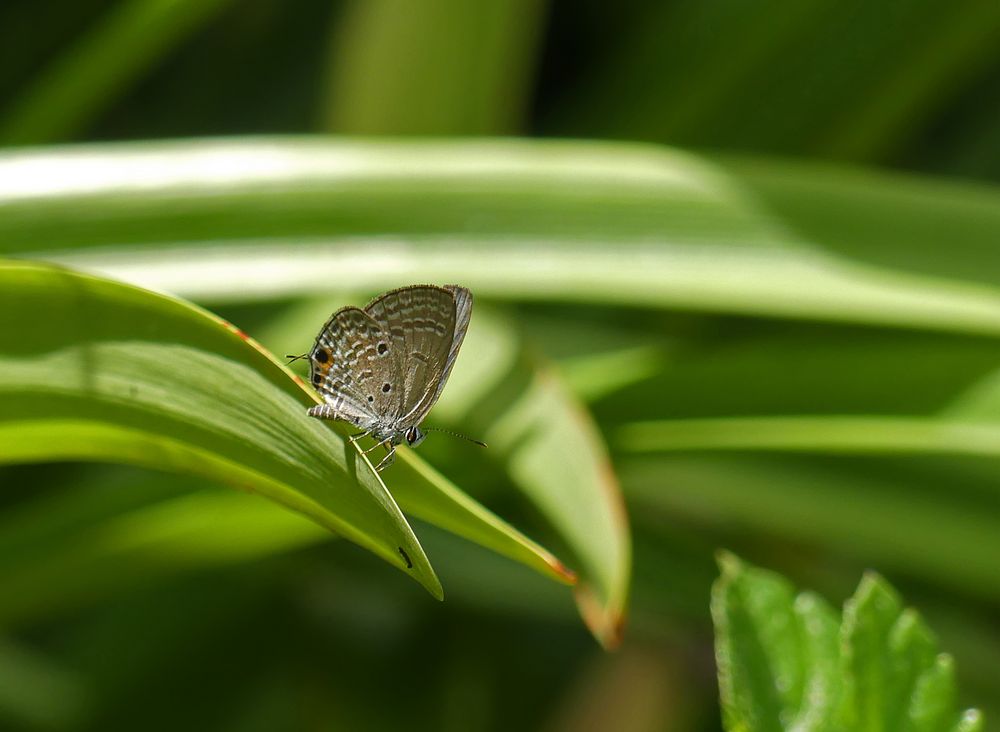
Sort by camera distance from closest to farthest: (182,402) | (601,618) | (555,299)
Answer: (182,402)
(601,618)
(555,299)

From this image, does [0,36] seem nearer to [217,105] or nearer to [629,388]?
[217,105]

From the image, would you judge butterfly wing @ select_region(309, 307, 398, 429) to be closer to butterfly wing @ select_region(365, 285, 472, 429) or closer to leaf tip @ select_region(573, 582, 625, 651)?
butterfly wing @ select_region(365, 285, 472, 429)

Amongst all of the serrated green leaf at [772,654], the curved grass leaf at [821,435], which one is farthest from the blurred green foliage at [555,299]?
the serrated green leaf at [772,654]

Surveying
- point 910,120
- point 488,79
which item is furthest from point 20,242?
point 910,120

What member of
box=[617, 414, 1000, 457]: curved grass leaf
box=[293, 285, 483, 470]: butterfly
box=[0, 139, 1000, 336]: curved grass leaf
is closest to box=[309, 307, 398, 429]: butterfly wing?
box=[293, 285, 483, 470]: butterfly

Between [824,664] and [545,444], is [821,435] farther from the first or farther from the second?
[824,664]

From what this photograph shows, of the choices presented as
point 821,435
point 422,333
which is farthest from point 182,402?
point 821,435

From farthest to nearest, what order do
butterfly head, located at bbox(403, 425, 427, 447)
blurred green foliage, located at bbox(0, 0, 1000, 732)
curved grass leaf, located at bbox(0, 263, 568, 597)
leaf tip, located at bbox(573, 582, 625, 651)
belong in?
1. blurred green foliage, located at bbox(0, 0, 1000, 732)
2. butterfly head, located at bbox(403, 425, 427, 447)
3. leaf tip, located at bbox(573, 582, 625, 651)
4. curved grass leaf, located at bbox(0, 263, 568, 597)

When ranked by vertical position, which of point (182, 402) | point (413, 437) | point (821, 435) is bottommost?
point (182, 402)

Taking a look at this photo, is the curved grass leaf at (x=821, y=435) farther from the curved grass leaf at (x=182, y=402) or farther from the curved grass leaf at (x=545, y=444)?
the curved grass leaf at (x=182, y=402)
